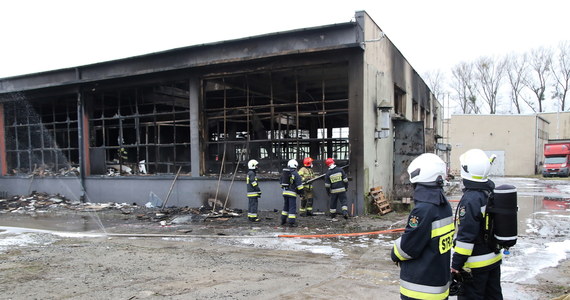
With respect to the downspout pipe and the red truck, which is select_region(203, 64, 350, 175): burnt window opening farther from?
the red truck

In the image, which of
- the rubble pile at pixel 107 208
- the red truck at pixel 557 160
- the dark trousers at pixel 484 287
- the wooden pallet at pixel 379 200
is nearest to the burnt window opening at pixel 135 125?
the rubble pile at pixel 107 208

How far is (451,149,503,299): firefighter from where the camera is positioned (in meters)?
3.29

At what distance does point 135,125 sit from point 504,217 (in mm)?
13402

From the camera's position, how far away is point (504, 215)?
128 inches

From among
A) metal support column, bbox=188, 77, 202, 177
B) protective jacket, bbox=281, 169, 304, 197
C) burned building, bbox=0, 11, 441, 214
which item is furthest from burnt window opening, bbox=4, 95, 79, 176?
protective jacket, bbox=281, 169, 304, 197

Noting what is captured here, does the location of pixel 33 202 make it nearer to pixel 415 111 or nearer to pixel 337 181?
pixel 337 181

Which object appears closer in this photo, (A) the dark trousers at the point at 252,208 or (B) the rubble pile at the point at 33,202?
(A) the dark trousers at the point at 252,208

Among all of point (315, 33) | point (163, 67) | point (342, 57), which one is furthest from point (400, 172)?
point (163, 67)

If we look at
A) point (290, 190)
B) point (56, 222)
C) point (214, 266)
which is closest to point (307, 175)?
point (290, 190)

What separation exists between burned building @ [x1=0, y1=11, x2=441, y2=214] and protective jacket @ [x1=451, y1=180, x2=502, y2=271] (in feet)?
23.0

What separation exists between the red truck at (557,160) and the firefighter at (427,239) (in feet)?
121

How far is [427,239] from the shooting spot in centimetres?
278

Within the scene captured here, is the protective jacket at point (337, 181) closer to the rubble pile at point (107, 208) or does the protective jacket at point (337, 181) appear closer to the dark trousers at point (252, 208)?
the dark trousers at point (252, 208)

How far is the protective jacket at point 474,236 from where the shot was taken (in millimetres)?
3273
